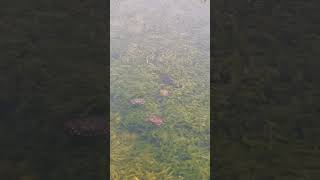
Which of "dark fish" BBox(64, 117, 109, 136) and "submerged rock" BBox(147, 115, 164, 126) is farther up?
"dark fish" BBox(64, 117, 109, 136)

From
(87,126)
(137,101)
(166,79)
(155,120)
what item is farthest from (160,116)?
(87,126)

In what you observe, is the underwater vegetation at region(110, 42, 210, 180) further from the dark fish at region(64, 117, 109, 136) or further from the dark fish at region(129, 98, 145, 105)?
the dark fish at region(64, 117, 109, 136)

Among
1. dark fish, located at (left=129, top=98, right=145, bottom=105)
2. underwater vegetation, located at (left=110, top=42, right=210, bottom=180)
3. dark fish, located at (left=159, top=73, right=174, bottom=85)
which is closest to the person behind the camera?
underwater vegetation, located at (left=110, top=42, right=210, bottom=180)

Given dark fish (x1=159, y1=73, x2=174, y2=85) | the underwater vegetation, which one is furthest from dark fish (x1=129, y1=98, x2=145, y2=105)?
dark fish (x1=159, y1=73, x2=174, y2=85)

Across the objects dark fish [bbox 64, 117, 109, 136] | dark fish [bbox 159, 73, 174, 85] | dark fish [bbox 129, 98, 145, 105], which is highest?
dark fish [bbox 159, 73, 174, 85]

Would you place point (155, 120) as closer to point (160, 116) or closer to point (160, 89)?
point (160, 116)

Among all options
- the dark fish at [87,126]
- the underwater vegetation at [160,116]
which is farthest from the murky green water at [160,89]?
the dark fish at [87,126]

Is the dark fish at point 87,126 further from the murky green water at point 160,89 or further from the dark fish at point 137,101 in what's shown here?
the dark fish at point 137,101
